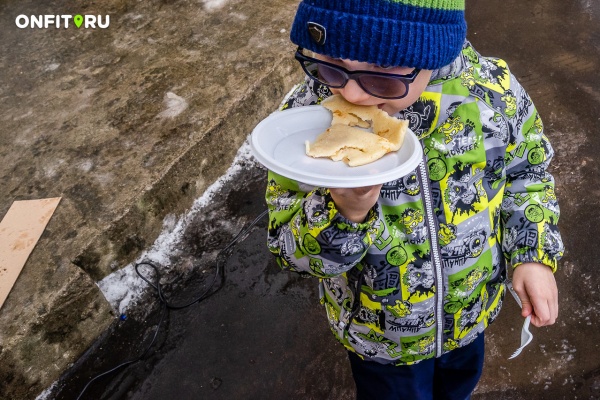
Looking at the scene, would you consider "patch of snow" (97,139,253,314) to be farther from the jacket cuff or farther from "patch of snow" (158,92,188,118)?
the jacket cuff

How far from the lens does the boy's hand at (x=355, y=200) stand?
42.9 inches

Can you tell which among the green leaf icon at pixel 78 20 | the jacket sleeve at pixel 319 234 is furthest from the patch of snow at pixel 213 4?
the jacket sleeve at pixel 319 234

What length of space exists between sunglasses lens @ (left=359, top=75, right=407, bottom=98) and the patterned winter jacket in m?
0.14

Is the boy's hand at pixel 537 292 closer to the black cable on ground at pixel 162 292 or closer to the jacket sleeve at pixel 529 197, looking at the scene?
the jacket sleeve at pixel 529 197

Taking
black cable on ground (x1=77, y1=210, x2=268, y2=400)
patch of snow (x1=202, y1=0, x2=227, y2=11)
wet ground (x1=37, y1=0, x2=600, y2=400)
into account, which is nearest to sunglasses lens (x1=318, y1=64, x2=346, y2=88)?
wet ground (x1=37, y1=0, x2=600, y2=400)

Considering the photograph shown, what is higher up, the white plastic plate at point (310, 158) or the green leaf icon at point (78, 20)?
the white plastic plate at point (310, 158)

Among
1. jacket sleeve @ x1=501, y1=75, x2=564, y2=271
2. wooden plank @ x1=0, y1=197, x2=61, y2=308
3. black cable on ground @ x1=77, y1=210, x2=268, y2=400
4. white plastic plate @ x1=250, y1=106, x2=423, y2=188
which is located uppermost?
white plastic plate @ x1=250, y1=106, x2=423, y2=188

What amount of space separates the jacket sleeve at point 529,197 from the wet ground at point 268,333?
1024 millimetres

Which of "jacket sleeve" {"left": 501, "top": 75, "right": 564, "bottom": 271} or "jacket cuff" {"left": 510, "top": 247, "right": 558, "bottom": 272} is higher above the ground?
"jacket sleeve" {"left": 501, "top": 75, "right": 564, "bottom": 271}

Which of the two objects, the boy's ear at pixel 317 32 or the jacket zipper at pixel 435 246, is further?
the jacket zipper at pixel 435 246

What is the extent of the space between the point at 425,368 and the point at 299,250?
28.7 inches

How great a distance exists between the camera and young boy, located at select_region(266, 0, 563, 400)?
3.85 ft

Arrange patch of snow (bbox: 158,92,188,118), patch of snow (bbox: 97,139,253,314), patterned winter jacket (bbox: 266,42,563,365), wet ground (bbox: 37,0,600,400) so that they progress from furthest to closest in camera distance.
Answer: patch of snow (bbox: 158,92,188,118)
patch of snow (bbox: 97,139,253,314)
wet ground (bbox: 37,0,600,400)
patterned winter jacket (bbox: 266,42,563,365)

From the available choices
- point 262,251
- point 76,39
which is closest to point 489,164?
point 262,251
